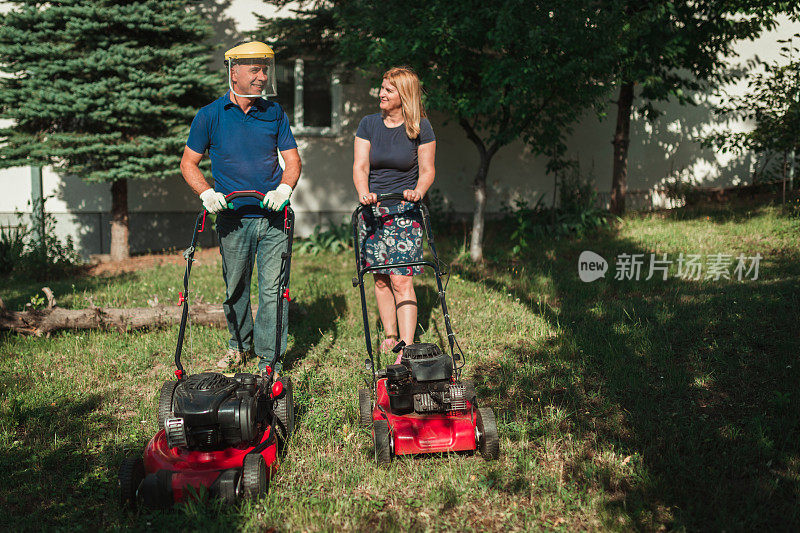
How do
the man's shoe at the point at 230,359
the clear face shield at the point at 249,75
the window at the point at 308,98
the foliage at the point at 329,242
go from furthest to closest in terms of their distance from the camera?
the window at the point at 308,98 < the foliage at the point at 329,242 < the man's shoe at the point at 230,359 < the clear face shield at the point at 249,75

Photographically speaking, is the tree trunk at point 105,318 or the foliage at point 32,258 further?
the foliage at point 32,258

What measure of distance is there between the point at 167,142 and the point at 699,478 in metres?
8.16

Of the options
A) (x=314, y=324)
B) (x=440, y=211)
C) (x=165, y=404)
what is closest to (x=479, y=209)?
(x=440, y=211)

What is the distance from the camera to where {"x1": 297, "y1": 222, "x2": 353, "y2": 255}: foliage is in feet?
34.6

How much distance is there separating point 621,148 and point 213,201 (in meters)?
9.74

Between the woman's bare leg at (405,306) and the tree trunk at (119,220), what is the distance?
23.1 feet

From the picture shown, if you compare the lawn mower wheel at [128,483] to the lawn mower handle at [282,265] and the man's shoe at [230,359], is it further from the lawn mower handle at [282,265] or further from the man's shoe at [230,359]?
the man's shoe at [230,359]

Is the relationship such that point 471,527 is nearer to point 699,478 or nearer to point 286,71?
point 699,478

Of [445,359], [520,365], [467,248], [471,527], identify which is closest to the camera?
[471,527]

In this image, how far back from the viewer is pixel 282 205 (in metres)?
3.96

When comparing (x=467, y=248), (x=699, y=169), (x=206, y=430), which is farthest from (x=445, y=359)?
(x=699, y=169)

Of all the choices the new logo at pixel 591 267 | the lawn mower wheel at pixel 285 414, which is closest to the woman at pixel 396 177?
the lawn mower wheel at pixel 285 414

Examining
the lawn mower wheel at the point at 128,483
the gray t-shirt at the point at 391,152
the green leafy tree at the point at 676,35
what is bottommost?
the lawn mower wheel at the point at 128,483

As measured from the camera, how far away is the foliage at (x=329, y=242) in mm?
10555
